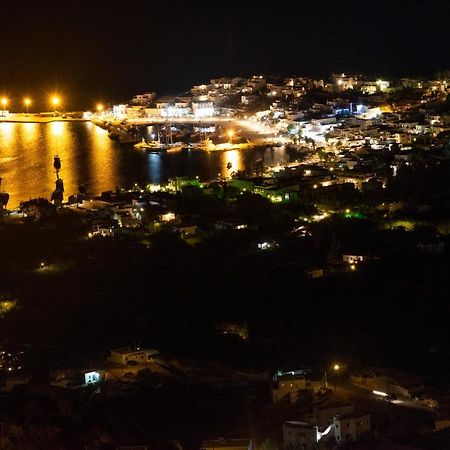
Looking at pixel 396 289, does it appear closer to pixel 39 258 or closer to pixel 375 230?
pixel 375 230

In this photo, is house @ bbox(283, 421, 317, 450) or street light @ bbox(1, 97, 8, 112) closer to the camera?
house @ bbox(283, 421, 317, 450)

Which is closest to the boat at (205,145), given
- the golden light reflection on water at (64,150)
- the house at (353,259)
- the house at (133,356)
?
the golden light reflection on water at (64,150)

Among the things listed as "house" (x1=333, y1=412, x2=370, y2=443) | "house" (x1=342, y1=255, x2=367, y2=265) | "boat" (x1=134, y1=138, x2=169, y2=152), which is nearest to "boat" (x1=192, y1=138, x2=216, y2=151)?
"boat" (x1=134, y1=138, x2=169, y2=152)

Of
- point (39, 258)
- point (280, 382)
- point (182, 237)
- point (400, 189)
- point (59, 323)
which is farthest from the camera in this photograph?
point (400, 189)

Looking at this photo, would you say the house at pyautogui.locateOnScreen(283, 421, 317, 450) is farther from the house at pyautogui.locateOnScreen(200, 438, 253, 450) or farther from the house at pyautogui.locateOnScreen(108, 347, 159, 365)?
the house at pyautogui.locateOnScreen(108, 347, 159, 365)

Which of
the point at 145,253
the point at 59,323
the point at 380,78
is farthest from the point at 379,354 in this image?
the point at 380,78

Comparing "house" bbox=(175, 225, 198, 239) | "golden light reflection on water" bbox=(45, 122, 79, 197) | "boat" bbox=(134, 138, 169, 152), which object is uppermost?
"house" bbox=(175, 225, 198, 239)
